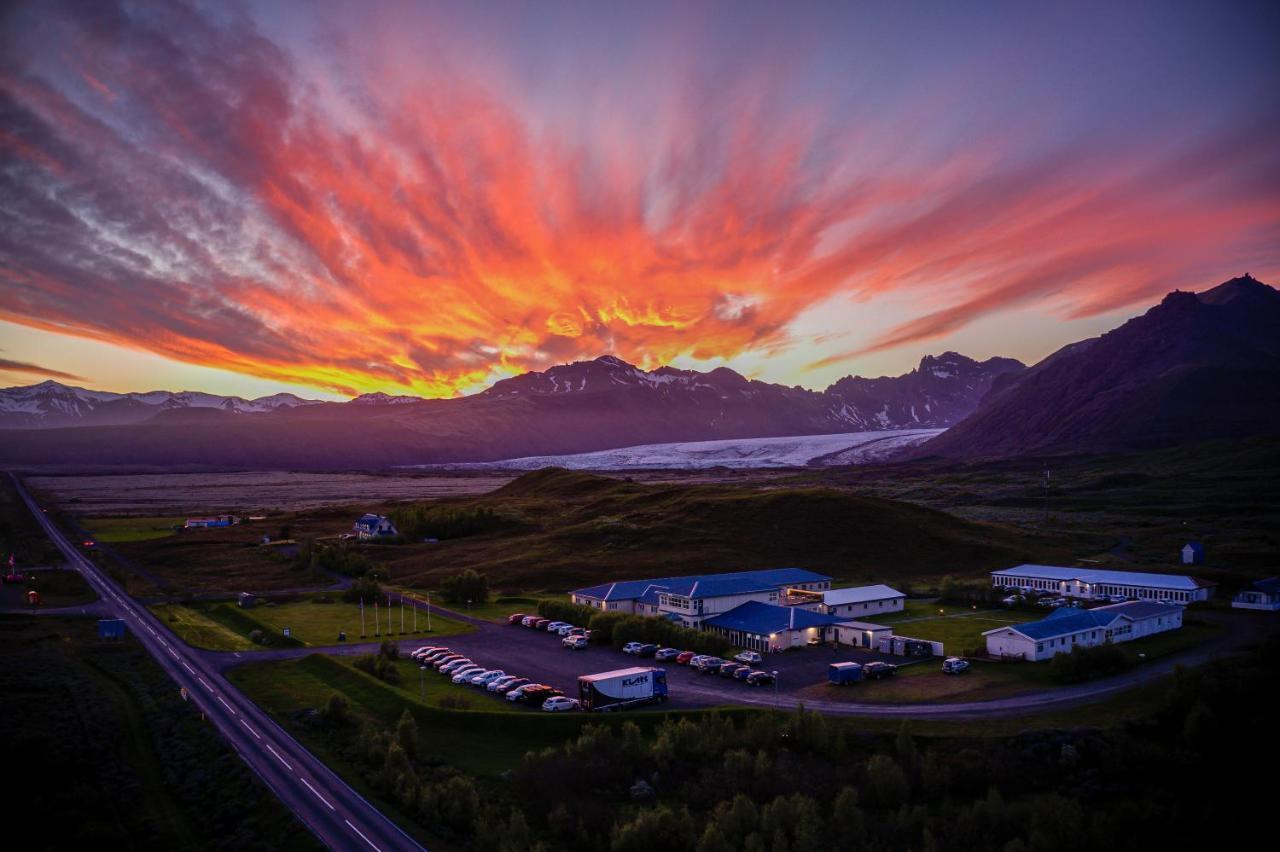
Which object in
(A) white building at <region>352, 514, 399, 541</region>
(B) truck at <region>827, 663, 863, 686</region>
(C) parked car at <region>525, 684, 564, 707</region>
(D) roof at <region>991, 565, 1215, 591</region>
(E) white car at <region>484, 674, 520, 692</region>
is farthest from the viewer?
(A) white building at <region>352, 514, 399, 541</region>

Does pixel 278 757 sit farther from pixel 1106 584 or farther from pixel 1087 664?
pixel 1106 584

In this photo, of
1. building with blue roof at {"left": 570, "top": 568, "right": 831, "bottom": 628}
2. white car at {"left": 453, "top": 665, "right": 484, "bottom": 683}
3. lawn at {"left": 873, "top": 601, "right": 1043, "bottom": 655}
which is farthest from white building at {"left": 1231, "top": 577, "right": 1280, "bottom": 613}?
white car at {"left": 453, "top": 665, "right": 484, "bottom": 683}

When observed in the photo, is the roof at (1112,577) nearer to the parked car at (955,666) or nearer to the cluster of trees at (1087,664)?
the cluster of trees at (1087,664)

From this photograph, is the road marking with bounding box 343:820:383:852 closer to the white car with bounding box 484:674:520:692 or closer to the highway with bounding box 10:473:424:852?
the highway with bounding box 10:473:424:852

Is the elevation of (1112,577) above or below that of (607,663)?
above

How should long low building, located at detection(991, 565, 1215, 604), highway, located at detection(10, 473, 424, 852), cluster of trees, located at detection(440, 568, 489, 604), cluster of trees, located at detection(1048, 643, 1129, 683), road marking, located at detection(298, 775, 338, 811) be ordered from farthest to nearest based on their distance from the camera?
cluster of trees, located at detection(440, 568, 489, 604)
long low building, located at detection(991, 565, 1215, 604)
cluster of trees, located at detection(1048, 643, 1129, 683)
road marking, located at detection(298, 775, 338, 811)
highway, located at detection(10, 473, 424, 852)

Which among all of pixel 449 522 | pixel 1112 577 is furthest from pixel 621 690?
pixel 449 522
